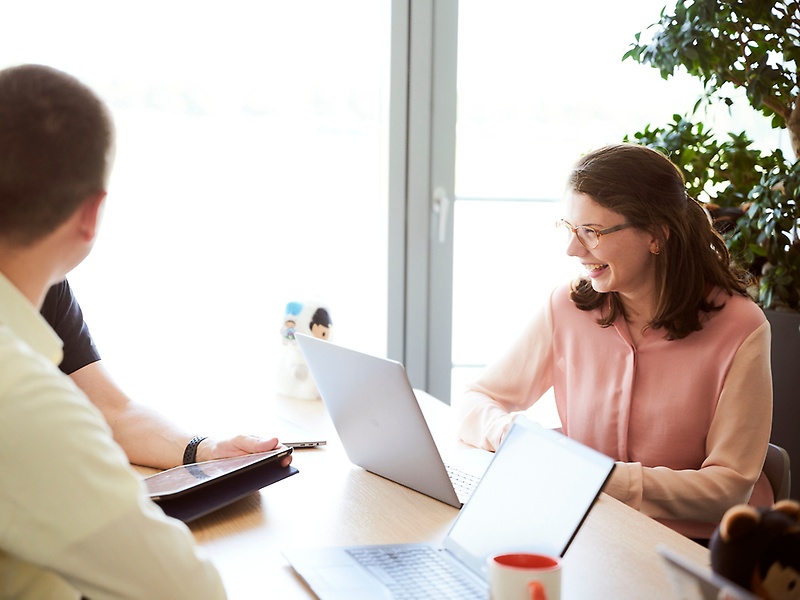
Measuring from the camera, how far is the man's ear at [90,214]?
41.5 inches

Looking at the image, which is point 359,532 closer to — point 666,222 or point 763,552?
point 763,552

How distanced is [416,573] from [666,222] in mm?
1016

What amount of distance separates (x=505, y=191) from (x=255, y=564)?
2.10 meters

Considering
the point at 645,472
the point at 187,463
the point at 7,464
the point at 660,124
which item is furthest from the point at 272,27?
the point at 7,464

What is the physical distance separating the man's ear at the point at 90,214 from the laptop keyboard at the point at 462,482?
2.47 feet

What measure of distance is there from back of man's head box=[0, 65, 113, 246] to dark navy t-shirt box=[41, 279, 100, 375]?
0.83m

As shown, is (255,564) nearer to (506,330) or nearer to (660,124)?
(506,330)

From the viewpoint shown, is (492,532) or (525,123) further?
(525,123)

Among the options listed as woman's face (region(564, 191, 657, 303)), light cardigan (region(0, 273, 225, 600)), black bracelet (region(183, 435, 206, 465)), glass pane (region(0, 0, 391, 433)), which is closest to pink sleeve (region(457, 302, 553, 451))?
woman's face (region(564, 191, 657, 303))

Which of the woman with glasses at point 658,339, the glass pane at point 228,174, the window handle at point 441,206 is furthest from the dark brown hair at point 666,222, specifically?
the glass pane at point 228,174

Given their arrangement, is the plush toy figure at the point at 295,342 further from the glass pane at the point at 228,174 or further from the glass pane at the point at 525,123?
the glass pane at the point at 525,123

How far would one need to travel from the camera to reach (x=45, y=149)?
39.4 inches

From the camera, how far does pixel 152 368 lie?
117 inches

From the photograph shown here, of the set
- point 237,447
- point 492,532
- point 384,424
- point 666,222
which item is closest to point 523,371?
point 666,222
